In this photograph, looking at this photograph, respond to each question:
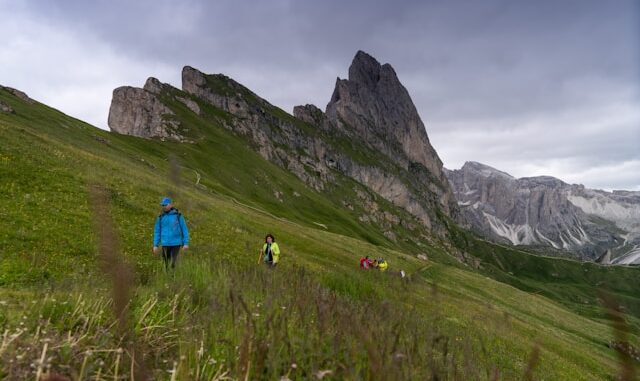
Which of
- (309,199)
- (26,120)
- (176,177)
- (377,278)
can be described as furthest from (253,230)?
(309,199)

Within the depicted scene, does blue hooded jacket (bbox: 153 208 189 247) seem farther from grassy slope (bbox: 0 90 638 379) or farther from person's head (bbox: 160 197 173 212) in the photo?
grassy slope (bbox: 0 90 638 379)

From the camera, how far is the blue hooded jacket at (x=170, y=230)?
48.3 feet

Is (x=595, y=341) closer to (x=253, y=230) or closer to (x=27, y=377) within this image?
(x=253, y=230)

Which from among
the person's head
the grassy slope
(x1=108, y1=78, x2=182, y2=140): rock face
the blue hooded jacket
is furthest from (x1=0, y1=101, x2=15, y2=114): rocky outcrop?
(x1=108, y1=78, x2=182, y2=140): rock face

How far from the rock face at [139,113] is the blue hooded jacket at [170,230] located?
119126 millimetres

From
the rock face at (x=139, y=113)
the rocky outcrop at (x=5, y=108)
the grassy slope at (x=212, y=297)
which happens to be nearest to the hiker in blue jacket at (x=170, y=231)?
the grassy slope at (x=212, y=297)

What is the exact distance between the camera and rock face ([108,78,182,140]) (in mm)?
132137

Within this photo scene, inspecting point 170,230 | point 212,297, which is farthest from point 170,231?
point 212,297

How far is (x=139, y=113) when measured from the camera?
466 feet

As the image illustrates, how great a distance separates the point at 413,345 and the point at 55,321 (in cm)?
398

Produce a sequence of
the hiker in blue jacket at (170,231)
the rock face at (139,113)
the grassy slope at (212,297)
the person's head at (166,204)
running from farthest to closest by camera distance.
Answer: the rock face at (139,113) → the hiker in blue jacket at (170,231) → the person's head at (166,204) → the grassy slope at (212,297)

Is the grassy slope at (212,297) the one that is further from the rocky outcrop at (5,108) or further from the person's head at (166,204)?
the rocky outcrop at (5,108)

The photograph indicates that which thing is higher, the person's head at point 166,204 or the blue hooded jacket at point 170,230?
the person's head at point 166,204

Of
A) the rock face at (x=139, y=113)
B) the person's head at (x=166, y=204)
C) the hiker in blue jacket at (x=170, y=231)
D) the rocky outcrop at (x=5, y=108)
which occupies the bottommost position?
the hiker in blue jacket at (x=170, y=231)
